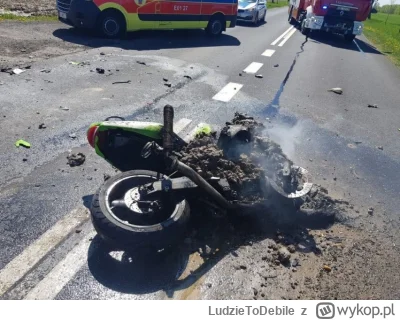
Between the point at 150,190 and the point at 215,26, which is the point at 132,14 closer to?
the point at 215,26

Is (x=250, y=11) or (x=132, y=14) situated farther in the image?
(x=250, y=11)

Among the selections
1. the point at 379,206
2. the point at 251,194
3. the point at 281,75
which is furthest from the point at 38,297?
the point at 281,75

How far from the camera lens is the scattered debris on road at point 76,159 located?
4934mm

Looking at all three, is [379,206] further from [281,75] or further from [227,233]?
[281,75]

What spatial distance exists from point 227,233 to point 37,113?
4099 millimetres

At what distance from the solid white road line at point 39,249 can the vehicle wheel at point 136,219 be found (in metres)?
0.54

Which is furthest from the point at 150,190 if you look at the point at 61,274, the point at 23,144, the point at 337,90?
the point at 337,90

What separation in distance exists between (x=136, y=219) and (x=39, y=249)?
0.87m

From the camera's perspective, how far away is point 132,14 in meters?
12.4

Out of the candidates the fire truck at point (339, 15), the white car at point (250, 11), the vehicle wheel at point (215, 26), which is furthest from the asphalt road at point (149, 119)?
the white car at point (250, 11)

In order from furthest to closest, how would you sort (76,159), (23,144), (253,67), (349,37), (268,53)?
(349,37), (268,53), (253,67), (23,144), (76,159)

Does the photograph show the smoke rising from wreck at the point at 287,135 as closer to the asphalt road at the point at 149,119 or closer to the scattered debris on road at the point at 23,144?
the asphalt road at the point at 149,119

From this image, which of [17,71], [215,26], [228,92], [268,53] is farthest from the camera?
[215,26]
